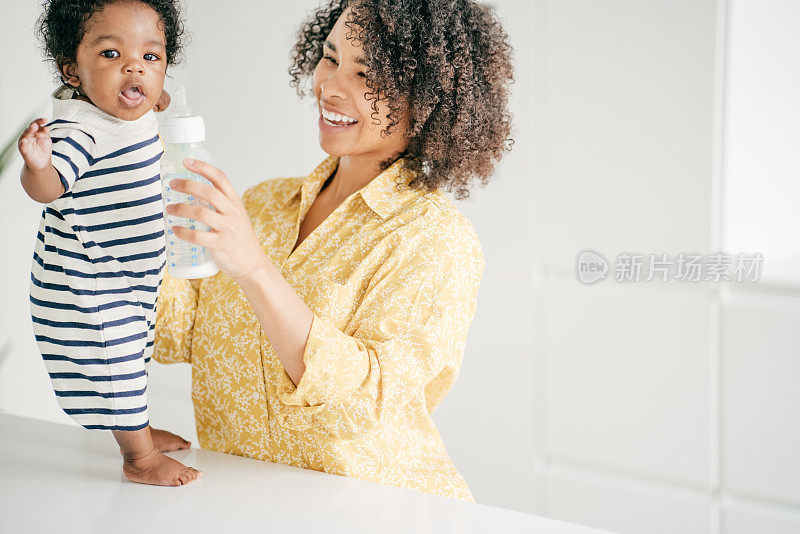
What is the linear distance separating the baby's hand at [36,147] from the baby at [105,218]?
4cm

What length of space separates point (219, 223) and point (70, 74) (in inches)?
12.0

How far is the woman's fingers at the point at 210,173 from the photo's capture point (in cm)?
93

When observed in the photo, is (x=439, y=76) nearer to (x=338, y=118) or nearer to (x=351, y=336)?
(x=338, y=118)

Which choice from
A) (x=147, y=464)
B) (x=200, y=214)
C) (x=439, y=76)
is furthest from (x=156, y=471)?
(x=439, y=76)

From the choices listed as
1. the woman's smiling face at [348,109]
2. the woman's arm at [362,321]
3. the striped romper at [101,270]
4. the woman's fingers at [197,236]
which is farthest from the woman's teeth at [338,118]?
the woman's fingers at [197,236]

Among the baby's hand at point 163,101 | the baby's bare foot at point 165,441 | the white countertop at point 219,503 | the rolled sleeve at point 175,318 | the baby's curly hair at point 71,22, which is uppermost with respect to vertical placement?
the baby's curly hair at point 71,22

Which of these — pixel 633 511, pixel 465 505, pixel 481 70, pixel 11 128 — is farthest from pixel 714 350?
pixel 11 128

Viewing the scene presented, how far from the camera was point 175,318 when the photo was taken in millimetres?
1323

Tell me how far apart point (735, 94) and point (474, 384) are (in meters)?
1.14

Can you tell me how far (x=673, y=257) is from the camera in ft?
7.43

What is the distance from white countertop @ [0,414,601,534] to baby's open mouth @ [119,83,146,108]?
0.49 metres

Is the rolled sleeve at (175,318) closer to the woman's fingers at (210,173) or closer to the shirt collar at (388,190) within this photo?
the shirt collar at (388,190)

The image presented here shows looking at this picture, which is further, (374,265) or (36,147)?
(374,265)

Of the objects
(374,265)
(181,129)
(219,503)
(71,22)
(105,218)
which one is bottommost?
(219,503)
